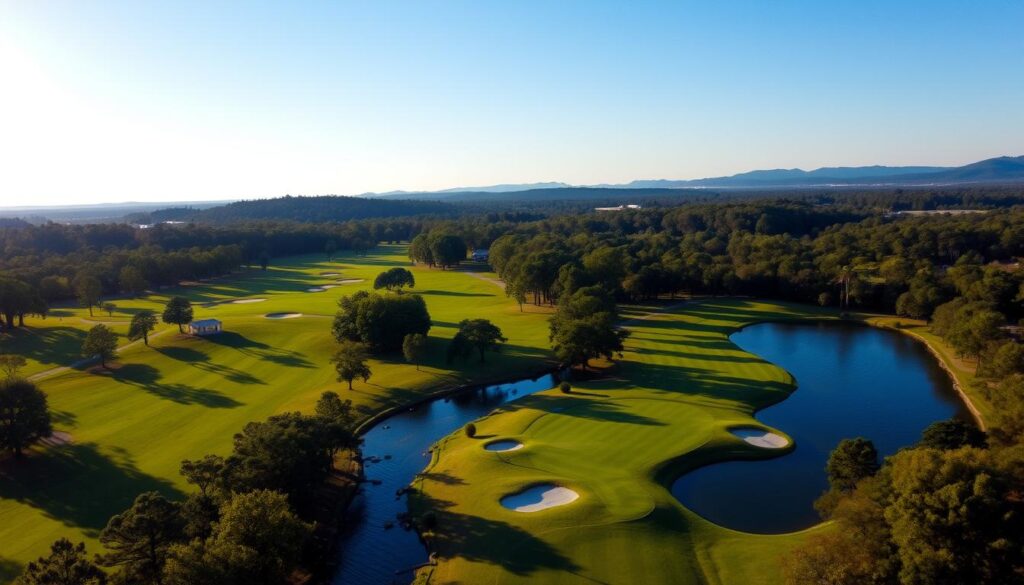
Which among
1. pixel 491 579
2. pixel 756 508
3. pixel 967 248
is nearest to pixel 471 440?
pixel 491 579

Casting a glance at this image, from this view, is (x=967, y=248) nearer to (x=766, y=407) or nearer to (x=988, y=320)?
(x=988, y=320)

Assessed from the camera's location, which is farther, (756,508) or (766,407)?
(766,407)

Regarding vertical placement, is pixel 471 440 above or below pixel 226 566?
below

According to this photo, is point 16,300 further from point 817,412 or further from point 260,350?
point 817,412

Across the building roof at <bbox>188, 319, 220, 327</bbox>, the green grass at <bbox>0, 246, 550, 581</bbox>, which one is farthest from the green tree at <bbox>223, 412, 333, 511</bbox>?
the building roof at <bbox>188, 319, 220, 327</bbox>

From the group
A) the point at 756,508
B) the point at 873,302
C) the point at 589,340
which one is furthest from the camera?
the point at 873,302

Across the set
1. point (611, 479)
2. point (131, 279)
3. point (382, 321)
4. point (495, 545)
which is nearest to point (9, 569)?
point (495, 545)
